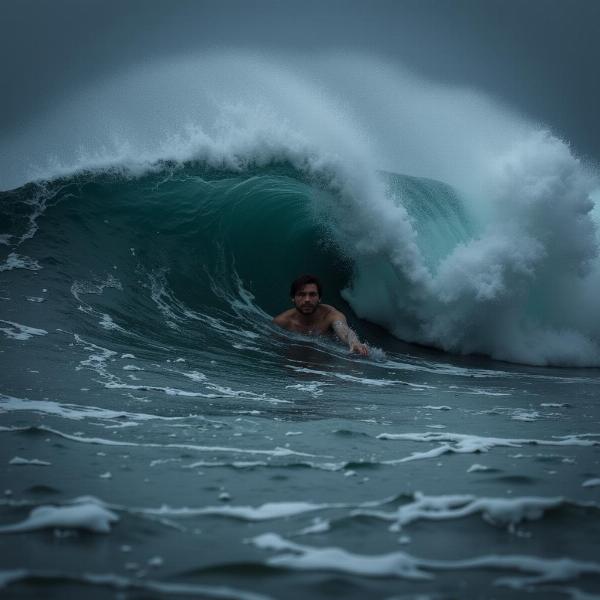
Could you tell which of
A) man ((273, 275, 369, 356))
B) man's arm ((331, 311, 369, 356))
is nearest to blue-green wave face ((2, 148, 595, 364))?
man ((273, 275, 369, 356))

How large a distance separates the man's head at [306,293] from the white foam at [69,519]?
6.50 meters

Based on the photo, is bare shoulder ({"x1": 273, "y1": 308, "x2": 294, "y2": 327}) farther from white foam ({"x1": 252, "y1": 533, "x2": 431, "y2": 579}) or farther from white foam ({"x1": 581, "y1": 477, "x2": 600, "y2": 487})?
white foam ({"x1": 252, "y1": 533, "x2": 431, "y2": 579})

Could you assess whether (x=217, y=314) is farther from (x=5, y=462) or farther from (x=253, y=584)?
(x=253, y=584)

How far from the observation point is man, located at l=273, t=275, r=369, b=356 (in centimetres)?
921

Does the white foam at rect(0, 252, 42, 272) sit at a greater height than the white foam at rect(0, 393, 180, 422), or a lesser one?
greater

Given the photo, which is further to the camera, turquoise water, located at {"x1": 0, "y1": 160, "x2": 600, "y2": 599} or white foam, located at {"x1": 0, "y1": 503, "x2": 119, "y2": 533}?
white foam, located at {"x1": 0, "y1": 503, "x2": 119, "y2": 533}

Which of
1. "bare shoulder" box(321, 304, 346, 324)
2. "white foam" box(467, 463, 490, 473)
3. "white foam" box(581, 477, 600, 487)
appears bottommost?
"white foam" box(467, 463, 490, 473)

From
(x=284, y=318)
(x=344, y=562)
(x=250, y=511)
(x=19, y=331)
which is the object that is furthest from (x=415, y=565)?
(x=284, y=318)

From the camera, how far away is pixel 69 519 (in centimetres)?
268

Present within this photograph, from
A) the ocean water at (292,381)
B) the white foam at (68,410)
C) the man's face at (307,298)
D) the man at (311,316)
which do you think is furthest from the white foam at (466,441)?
the man's face at (307,298)

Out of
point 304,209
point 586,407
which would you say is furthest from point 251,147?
point 586,407

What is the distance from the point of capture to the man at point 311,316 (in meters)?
9.21

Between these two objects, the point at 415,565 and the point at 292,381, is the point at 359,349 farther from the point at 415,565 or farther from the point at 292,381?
the point at 415,565

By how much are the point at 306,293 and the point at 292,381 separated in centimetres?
271
